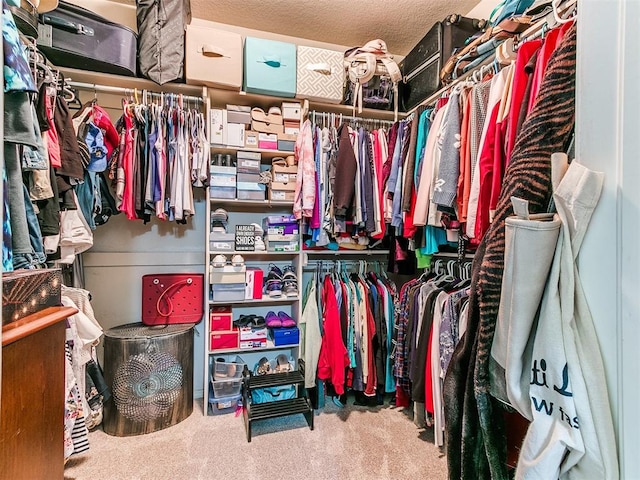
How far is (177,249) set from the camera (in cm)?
223

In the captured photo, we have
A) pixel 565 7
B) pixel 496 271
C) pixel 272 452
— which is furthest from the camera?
pixel 272 452

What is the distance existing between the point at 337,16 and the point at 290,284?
194 centimetres

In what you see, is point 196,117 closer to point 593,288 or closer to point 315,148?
point 315,148

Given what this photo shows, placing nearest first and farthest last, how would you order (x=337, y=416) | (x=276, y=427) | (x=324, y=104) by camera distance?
(x=276, y=427), (x=337, y=416), (x=324, y=104)

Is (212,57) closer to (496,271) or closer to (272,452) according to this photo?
(496,271)

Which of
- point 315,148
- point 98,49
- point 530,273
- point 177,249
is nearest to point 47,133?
point 98,49

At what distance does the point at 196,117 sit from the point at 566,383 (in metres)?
2.13

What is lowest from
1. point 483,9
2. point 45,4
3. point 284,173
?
point 284,173

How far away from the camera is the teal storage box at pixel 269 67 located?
76.6 inches

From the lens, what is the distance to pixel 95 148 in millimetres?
1677

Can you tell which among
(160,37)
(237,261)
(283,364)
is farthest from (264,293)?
(160,37)

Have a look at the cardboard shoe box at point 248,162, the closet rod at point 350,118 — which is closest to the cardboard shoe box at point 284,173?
the cardboard shoe box at point 248,162

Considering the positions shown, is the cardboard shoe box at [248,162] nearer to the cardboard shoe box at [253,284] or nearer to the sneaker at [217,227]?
the sneaker at [217,227]

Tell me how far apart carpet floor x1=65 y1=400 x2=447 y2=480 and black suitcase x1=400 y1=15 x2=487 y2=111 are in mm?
2135
